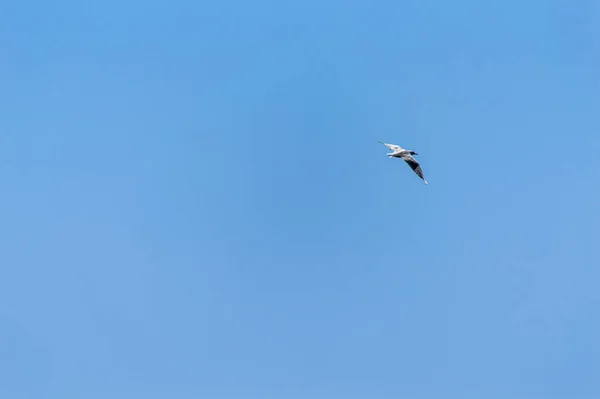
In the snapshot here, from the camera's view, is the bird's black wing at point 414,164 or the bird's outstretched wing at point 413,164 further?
the bird's black wing at point 414,164

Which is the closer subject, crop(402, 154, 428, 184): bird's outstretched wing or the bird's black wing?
crop(402, 154, 428, 184): bird's outstretched wing

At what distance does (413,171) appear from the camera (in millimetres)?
173375

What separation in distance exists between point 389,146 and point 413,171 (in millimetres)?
6769

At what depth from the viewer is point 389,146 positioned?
174 m
